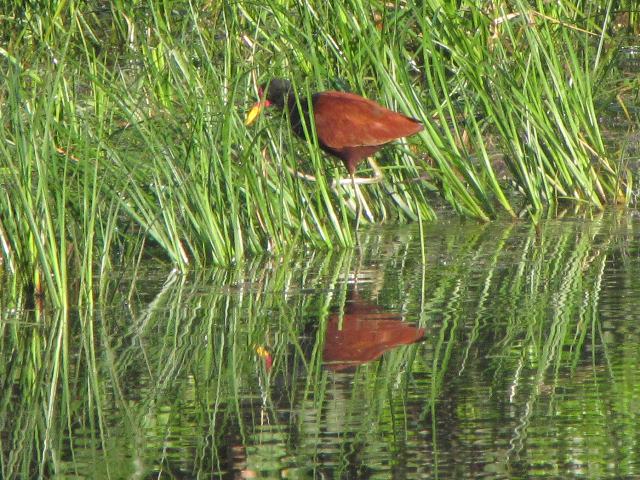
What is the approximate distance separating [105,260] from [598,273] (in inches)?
69.1

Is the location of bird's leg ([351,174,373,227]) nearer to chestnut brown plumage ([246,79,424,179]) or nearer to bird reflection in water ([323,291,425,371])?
chestnut brown plumage ([246,79,424,179])

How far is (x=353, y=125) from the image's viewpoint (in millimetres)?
6035

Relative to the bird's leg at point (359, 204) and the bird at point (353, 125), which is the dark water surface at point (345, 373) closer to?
A: the bird's leg at point (359, 204)

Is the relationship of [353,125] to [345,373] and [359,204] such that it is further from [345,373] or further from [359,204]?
[345,373]

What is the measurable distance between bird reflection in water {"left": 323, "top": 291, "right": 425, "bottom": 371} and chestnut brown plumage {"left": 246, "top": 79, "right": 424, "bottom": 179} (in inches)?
63.3

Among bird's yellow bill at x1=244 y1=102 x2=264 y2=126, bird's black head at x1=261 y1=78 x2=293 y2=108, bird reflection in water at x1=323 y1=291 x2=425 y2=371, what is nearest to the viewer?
bird reflection in water at x1=323 y1=291 x2=425 y2=371

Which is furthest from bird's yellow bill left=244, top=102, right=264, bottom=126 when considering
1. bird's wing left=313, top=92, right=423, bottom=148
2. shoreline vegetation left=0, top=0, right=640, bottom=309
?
bird's wing left=313, top=92, right=423, bottom=148

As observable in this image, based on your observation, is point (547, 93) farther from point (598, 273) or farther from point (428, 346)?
point (428, 346)

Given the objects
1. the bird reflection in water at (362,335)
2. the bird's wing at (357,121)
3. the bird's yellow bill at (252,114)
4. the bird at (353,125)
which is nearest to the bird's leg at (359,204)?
the bird at (353,125)

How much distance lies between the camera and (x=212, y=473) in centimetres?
280

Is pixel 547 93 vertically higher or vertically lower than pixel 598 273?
higher

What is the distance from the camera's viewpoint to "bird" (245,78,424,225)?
599cm

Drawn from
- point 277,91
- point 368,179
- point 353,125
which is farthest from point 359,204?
point 277,91

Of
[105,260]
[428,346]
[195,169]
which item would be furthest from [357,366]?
[195,169]
